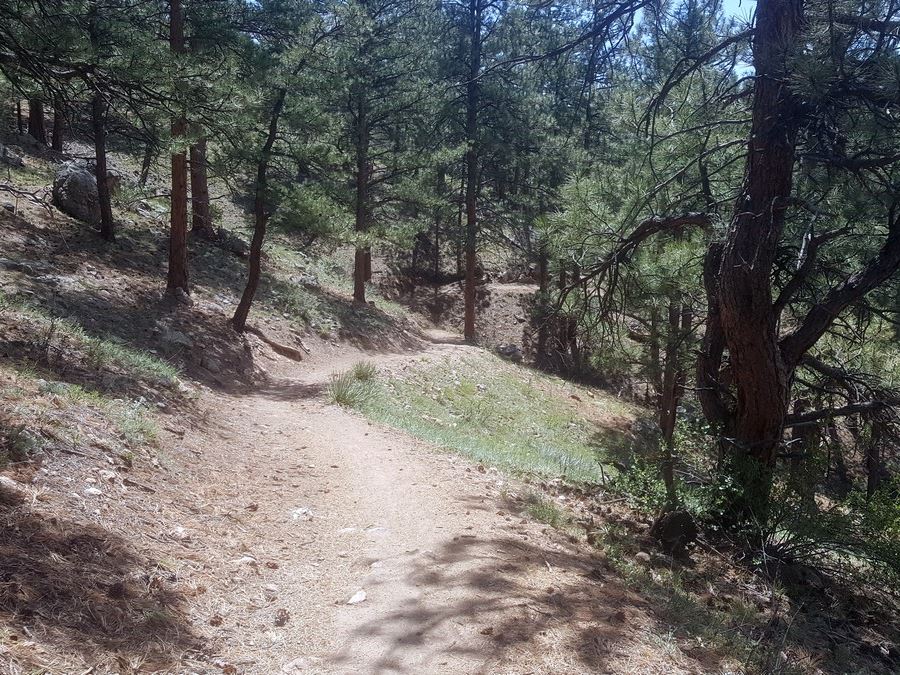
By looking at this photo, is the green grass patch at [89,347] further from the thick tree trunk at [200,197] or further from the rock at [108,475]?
the thick tree trunk at [200,197]

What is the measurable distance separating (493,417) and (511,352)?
10.6 meters

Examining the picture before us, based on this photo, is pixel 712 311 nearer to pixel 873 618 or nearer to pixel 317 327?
pixel 873 618

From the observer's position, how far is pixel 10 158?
16516 millimetres

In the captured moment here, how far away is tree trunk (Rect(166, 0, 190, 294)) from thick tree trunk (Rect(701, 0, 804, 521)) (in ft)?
31.5

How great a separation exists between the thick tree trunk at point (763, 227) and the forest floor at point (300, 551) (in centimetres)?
183

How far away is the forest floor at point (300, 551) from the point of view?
11.2 feet

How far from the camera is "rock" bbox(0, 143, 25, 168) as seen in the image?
15866 millimetres

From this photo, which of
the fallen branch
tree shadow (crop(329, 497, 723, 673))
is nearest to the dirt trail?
tree shadow (crop(329, 497, 723, 673))

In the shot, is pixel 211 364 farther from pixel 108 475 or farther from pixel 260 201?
pixel 108 475

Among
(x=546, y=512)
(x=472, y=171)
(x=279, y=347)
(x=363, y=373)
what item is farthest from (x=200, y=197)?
(x=546, y=512)

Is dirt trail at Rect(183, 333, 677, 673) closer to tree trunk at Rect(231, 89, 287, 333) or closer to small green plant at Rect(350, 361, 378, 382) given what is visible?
small green plant at Rect(350, 361, 378, 382)

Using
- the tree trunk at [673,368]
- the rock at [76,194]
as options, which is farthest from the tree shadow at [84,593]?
the rock at [76,194]

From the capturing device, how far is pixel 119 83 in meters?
6.48

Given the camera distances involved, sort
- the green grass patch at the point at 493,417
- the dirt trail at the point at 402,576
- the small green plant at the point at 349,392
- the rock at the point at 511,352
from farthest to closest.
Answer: the rock at the point at 511,352
the small green plant at the point at 349,392
the green grass patch at the point at 493,417
the dirt trail at the point at 402,576
